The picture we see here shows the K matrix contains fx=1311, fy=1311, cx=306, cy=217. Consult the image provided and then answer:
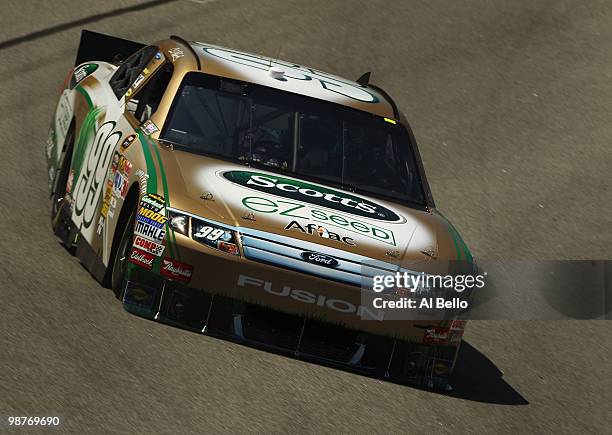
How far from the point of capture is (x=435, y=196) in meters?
12.9

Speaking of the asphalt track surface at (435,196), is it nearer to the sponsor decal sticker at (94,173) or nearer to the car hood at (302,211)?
the sponsor decal sticker at (94,173)

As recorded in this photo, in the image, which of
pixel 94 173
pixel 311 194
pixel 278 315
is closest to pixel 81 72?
pixel 94 173

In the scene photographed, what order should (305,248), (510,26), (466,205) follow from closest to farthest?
(305,248)
(466,205)
(510,26)

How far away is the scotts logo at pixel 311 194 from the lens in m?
7.94

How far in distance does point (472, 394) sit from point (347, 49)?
9180 mm

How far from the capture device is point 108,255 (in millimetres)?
8094

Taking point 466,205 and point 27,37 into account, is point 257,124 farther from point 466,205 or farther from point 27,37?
point 27,37

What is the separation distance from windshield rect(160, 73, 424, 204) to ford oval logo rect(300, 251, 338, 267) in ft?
4.15

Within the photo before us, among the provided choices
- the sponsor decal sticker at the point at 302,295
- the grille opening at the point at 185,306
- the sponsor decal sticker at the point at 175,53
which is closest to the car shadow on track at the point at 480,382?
the sponsor decal sticker at the point at 302,295

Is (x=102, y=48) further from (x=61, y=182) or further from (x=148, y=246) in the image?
(x=148, y=246)

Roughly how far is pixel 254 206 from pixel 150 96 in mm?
1852

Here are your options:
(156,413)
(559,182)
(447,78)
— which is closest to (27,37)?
(447,78)

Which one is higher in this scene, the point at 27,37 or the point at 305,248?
the point at 305,248

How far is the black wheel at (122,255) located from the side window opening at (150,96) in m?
1.13
